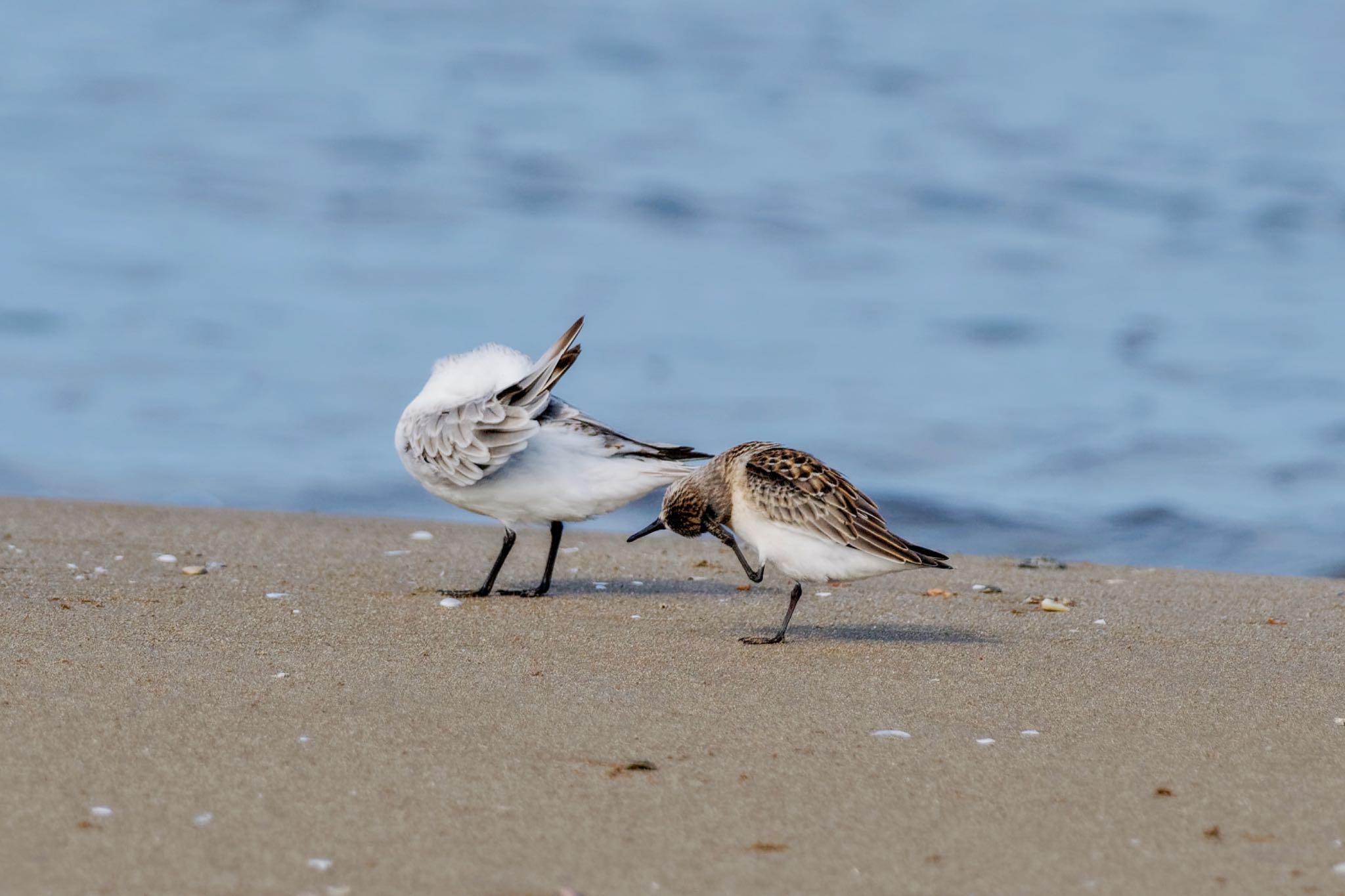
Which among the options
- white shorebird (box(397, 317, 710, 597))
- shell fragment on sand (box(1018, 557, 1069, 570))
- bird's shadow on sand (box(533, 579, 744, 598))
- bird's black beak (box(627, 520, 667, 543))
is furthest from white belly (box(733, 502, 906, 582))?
shell fragment on sand (box(1018, 557, 1069, 570))

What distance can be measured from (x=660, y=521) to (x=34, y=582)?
2295 mm

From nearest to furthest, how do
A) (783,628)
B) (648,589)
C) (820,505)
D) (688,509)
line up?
(820,505) < (783,628) < (688,509) < (648,589)

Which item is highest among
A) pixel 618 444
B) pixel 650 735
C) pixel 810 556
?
pixel 618 444

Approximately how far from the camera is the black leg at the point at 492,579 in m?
6.21

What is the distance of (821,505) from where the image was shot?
5312 mm

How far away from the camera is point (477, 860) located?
3.27 metres

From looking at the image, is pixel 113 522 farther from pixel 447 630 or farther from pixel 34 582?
pixel 447 630

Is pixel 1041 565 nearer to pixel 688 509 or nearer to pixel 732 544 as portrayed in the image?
pixel 732 544

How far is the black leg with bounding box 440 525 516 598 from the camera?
621 centimetres

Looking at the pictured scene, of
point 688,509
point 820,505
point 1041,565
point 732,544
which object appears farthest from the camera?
point 1041,565

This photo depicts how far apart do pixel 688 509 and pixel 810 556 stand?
528 mm

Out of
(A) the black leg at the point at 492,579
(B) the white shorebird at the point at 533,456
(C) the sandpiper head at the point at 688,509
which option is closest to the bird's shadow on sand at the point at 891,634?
(C) the sandpiper head at the point at 688,509

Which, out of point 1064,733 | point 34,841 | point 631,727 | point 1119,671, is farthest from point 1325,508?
point 34,841

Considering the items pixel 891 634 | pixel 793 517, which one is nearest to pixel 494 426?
pixel 793 517
